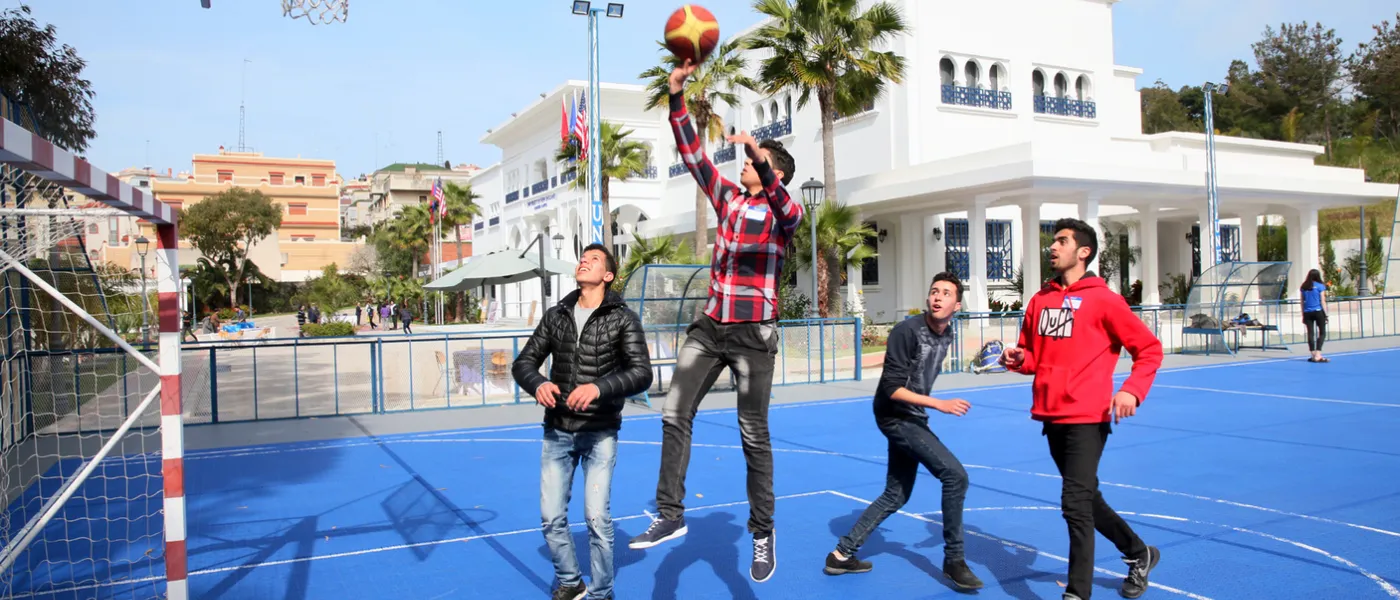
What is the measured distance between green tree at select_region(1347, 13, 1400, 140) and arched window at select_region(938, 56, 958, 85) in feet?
120

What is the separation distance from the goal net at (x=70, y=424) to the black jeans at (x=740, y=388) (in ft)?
7.58

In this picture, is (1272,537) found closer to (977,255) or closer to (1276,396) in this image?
(1276,396)

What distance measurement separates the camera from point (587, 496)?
4391 millimetres

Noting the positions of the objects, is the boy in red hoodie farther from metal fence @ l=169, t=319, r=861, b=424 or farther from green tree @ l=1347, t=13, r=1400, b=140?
green tree @ l=1347, t=13, r=1400, b=140

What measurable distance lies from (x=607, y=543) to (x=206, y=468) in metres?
6.81

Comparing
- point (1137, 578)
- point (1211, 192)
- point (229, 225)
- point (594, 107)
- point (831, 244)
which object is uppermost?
point (229, 225)

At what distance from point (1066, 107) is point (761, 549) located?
31.5 m

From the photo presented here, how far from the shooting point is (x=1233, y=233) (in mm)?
34781

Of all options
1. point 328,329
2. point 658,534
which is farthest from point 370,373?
point 328,329

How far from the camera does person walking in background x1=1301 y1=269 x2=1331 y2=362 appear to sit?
18.4m

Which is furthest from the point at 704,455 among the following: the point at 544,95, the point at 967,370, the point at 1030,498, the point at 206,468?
the point at 544,95

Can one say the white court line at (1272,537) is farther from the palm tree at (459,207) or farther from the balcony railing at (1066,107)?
the palm tree at (459,207)

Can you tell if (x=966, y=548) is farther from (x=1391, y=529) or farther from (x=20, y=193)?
(x=20, y=193)

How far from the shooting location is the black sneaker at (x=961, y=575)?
4902mm
